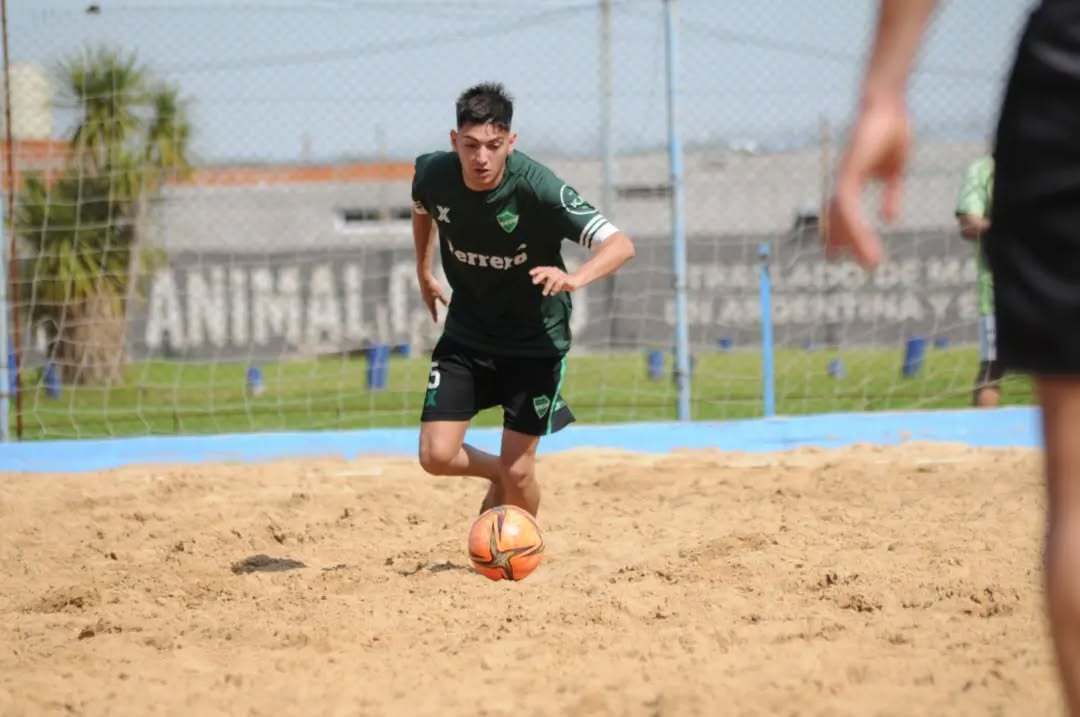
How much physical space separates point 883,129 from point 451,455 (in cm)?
381

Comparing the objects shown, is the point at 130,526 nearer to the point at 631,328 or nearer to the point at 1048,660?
the point at 1048,660

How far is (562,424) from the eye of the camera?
213 inches

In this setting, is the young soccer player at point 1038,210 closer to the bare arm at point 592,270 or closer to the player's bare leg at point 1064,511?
the player's bare leg at point 1064,511

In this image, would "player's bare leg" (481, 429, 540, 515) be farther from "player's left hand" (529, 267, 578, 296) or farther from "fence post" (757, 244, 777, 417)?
"fence post" (757, 244, 777, 417)

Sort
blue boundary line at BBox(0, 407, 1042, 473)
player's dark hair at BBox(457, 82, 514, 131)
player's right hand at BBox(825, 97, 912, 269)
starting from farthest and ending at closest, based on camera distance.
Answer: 1. blue boundary line at BBox(0, 407, 1042, 473)
2. player's dark hair at BBox(457, 82, 514, 131)
3. player's right hand at BBox(825, 97, 912, 269)

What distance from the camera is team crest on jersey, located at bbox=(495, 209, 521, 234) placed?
17.0 ft

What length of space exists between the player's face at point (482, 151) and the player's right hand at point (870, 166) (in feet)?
11.2

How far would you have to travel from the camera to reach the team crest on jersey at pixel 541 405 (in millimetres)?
5367

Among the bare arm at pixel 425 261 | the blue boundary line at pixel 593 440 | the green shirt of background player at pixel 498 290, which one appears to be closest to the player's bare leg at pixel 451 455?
the green shirt of background player at pixel 498 290

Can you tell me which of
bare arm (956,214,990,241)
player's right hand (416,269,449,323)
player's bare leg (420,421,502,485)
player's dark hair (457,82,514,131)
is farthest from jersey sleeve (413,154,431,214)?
bare arm (956,214,990,241)

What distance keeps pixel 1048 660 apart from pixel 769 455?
4855 millimetres

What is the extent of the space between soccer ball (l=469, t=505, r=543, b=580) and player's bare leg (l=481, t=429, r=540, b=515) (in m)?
0.62

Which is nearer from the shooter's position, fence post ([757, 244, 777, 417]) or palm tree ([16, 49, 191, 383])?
fence post ([757, 244, 777, 417])

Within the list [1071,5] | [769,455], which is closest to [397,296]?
[769,455]
